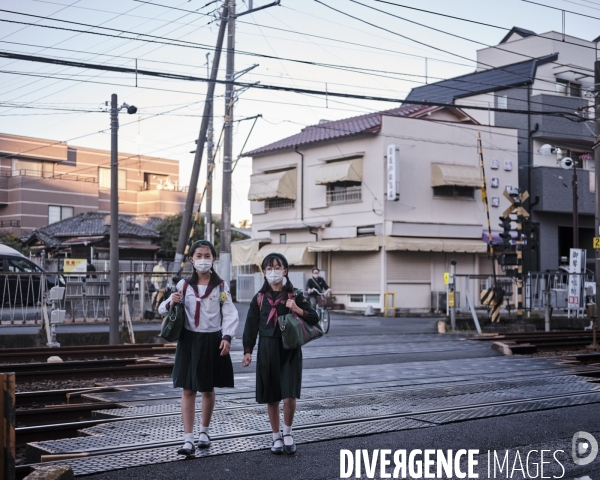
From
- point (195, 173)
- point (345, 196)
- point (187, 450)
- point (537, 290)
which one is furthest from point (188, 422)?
point (345, 196)

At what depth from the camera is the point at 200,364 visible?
6457 millimetres

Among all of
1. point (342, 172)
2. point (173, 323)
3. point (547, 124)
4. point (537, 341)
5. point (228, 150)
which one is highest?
point (547, 124)

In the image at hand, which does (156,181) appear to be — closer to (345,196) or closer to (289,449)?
(345,196)

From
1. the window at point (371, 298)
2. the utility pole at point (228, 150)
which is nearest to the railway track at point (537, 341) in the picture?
the utility pole at point (228, 150)

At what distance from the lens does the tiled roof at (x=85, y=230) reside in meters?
44.3

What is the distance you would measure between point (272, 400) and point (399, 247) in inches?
957

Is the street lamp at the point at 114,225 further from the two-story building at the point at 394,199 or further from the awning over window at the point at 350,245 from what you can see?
the awning over window at the point at 350,245

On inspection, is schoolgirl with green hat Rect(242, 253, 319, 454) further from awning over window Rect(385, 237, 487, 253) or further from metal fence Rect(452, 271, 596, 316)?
awning over window Rect(385, 237, 487, 253)

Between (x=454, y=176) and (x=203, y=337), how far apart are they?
26.1 metres

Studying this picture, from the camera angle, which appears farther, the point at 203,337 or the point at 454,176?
the point at 454,176

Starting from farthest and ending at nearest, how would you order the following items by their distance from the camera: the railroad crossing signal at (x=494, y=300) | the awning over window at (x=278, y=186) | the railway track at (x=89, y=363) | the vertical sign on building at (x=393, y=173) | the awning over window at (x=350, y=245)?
the awning over window at (x=278, y=186) → the awning over window at (x=350, y=245) → the vertical sign on building at (x=393, y=173) → the railroad crossing signal at (x=494, y=300) → the railway track at (x=89, y=363)

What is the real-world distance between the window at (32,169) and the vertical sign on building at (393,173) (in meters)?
31.2

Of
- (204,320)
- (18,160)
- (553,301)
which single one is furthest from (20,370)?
(18,160)

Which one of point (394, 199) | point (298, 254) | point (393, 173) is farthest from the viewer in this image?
point (298, 254)
